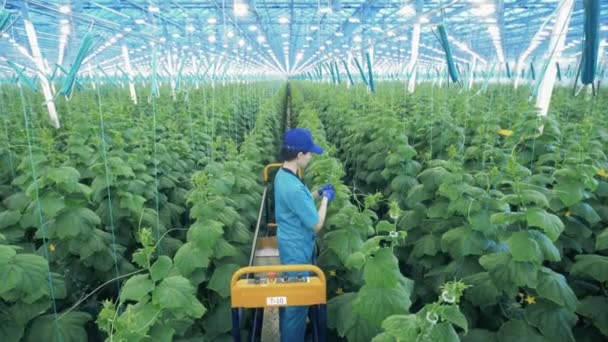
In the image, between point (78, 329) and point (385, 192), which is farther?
point (385, 192)

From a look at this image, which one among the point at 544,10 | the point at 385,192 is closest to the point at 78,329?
the point at 385,192

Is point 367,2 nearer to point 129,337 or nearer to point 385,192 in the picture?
point 385,192

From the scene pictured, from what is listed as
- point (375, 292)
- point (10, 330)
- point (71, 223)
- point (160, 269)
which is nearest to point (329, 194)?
point (375, 292)

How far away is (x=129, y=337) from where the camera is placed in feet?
6.75

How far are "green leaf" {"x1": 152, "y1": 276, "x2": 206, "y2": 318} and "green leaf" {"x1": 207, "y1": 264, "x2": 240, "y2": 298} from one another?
102 centimetres

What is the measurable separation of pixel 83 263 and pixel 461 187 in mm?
3450

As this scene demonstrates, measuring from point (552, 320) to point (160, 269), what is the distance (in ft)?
8.17

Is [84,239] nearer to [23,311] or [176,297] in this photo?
[23,311]

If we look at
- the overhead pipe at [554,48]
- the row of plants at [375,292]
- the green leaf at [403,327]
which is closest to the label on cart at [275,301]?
the row of plants at [375,292]

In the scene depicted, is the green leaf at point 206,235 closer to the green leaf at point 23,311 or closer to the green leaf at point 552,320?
the green leaf at point 23,311

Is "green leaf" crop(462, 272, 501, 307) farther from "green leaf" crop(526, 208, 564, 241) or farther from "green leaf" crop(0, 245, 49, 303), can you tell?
"green leaf" crop(0, 245, 49, 303)

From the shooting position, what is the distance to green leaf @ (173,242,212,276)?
11.0ft

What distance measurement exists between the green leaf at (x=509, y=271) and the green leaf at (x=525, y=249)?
0.08 meters

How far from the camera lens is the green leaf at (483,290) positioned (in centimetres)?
307
